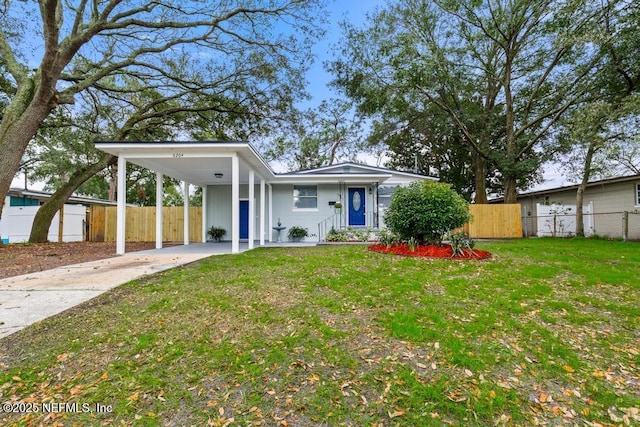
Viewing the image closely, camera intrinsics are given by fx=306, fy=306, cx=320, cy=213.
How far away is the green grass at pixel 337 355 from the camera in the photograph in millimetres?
2186

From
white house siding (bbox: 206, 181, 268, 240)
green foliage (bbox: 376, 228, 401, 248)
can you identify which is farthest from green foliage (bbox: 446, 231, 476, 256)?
white house siding (bbox: 206, 181, 268, 240)

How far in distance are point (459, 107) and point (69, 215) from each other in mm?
21260

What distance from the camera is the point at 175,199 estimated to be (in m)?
36.8

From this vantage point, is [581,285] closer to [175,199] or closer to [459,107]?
[459,107]

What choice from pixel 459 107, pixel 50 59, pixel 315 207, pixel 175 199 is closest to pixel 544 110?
pixel 459 107

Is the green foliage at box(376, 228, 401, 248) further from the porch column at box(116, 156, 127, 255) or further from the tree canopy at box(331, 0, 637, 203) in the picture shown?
the tree canopy at box(331, 0, 637, 203)

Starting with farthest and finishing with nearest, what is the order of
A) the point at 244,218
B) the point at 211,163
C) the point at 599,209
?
A: the point at 599,209, the point at 244,218, the point at 211,163

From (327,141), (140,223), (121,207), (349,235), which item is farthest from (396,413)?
(327,141)

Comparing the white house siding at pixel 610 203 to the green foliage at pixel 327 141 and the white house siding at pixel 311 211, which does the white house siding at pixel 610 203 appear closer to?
the white house siding at pixel 311 211

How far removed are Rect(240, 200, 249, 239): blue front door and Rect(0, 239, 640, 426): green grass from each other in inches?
373

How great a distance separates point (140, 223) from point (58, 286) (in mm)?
11020

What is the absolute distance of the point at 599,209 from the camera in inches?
606

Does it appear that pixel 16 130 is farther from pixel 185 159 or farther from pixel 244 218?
pixel 244 218

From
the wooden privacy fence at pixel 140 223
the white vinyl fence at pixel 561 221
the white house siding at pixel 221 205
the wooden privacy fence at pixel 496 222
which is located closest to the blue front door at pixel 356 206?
the white house siding at pixel 221 205
